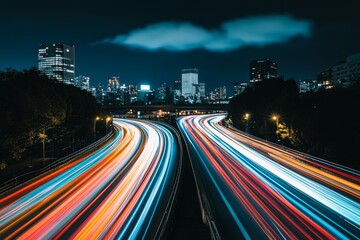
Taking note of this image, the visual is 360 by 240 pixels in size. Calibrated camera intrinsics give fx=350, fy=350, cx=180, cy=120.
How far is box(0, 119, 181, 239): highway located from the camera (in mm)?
15734

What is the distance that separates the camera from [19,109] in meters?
27.1

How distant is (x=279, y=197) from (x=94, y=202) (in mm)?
11061

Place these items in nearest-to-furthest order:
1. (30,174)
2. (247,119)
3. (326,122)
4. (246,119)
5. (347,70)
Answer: (30,174) → (326,122) → (247,119) → (246,119) → (347,70)

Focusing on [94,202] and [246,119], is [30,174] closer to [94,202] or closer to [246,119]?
[94,202]

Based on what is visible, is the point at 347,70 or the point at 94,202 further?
the point at 347,70

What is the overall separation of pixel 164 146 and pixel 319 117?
21.1 m

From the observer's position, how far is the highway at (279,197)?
629 inches

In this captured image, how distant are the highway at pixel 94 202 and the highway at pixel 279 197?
9.70 ft

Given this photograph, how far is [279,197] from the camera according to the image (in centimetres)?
2127

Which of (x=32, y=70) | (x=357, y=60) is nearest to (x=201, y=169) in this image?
(x=32, y=70)

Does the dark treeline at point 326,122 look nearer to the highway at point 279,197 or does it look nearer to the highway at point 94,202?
the highway at point 279,197

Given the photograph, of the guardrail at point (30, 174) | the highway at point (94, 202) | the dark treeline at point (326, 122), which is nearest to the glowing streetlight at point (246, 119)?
the dark treeline at point (326, 122)

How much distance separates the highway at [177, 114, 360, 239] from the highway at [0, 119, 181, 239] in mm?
2958

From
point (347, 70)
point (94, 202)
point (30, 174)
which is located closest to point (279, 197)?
point (94, 202)
